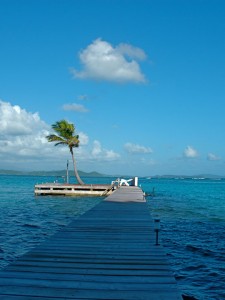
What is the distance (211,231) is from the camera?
1931 centimetres

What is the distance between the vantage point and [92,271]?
23.4ft

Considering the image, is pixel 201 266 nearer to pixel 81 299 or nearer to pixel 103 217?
pixel 103 217

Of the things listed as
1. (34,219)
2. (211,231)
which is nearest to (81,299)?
(211,231)

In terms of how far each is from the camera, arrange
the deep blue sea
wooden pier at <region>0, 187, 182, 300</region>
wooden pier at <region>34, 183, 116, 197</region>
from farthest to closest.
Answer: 1. wooden pier at <region>34, 183, 116, 197</region>
2. the deep blue sea
3. wooden pier at <region>0, 187, 182, 300</region>

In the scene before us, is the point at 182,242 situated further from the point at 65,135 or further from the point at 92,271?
the point at 65,135

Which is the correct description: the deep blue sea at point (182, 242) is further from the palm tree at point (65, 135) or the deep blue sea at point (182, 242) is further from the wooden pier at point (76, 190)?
the palm tree at point (65, 135)

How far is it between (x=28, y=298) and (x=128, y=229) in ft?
24.9

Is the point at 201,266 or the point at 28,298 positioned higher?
the point at 28,298

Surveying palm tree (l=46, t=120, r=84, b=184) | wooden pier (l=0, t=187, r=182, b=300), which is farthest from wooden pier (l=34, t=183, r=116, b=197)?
wooden pier (l=0, t=187, r=182, b=300)

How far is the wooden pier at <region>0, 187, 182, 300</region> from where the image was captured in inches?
229

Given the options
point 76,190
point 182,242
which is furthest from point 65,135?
point 182,242

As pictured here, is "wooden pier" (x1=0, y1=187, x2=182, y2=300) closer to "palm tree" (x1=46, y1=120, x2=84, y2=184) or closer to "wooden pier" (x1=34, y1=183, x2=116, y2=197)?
"wooden pier" (x1=34, y1=183, x2=116, y2=197)

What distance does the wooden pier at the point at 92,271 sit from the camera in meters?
5.82

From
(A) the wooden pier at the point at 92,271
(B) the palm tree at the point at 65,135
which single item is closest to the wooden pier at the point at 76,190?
(B) the palm tree at the point at 65,135
